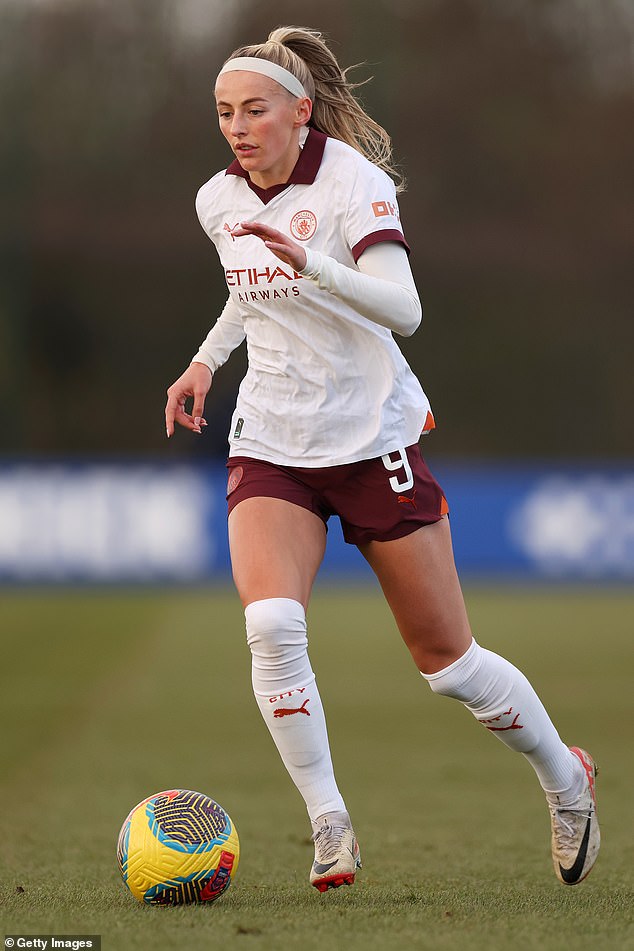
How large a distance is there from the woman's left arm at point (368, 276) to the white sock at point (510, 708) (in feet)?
3.08

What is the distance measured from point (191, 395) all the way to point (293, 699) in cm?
96

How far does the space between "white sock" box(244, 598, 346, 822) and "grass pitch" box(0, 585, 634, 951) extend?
30 cm

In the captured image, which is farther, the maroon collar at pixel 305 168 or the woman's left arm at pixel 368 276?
the maroon collar at pixel 305 168

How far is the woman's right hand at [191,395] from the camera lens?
14.6ft

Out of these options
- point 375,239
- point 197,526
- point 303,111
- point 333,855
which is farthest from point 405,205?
point 333,855

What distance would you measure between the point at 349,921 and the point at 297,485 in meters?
1.15

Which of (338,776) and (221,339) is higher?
(221,339)

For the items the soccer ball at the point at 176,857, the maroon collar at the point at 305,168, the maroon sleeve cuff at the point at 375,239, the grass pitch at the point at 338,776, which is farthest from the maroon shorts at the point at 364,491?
the grass pitch at the point at 338,776

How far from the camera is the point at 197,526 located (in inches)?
651

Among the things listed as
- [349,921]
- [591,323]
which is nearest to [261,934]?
[349,921]

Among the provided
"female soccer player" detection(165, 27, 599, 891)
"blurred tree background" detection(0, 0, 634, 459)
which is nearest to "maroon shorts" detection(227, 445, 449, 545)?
"female soccer player" detection(165, 27, 599, 891)

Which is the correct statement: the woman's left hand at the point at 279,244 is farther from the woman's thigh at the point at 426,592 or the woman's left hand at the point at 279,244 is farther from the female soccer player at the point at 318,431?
the woman's thigh at the point at 426,592

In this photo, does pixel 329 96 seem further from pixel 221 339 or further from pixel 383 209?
pixel 221 339

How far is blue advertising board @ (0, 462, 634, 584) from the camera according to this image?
16.4 m
